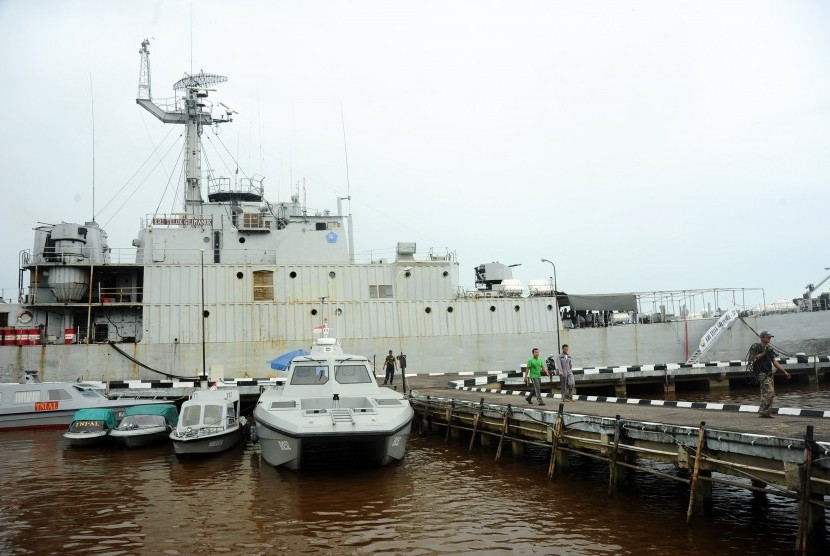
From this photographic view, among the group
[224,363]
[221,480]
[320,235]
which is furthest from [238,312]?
[221,480]

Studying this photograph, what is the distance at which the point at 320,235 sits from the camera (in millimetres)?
31297

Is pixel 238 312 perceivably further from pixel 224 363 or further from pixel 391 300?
pixel 391 300

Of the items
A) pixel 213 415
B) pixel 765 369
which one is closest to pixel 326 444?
pixel 213 415

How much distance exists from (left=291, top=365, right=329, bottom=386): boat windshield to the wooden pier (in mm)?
4123

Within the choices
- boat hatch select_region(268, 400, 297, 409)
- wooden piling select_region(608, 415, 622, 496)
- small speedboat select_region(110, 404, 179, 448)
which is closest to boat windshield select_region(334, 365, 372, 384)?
boat hatch select_region(268, 400, 297, 409)

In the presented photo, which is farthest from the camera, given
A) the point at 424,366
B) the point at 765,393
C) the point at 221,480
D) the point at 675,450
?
the point at 424,366

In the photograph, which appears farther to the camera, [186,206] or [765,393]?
[186,206]

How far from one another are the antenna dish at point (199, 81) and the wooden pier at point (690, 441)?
77.0 feet

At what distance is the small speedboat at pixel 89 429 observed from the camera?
1866cm

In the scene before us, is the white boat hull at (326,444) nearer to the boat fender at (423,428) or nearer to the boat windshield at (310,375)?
the boat windshield at (310,375)

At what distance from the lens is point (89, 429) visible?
18.8 m

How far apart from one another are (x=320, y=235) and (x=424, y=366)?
8.45 metres

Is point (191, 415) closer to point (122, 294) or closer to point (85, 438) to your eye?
point (85, 438)

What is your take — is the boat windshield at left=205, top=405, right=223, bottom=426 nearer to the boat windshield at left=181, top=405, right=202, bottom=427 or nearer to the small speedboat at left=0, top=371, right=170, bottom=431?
the boat windshield at left=181, top=405, right=202, bottom=427
